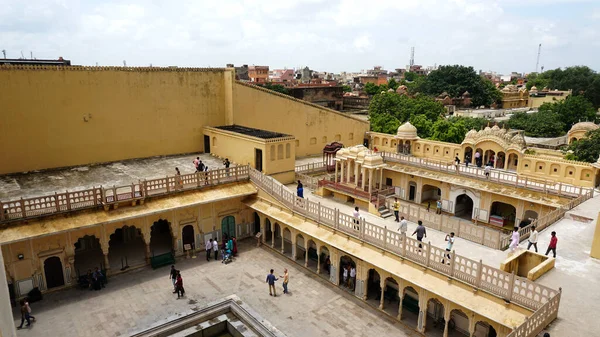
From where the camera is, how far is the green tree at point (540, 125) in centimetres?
4847

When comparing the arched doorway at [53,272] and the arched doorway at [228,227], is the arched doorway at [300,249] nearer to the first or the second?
the arched doorway at [228,227]

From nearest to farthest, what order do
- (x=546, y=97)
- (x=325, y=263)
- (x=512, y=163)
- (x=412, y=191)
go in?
(x=325, y=263)
(x=512, y=163)
(x=412, y=191)
(x=546, y=97)

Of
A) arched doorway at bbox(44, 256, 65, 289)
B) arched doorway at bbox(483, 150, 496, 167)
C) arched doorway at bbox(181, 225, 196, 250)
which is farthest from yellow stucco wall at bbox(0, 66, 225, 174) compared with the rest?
arched doorway at bbox(483, 150, 496, 167)

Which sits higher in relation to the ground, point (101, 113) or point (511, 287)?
point (101, 113)

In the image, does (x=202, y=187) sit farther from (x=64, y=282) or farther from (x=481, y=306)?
(x=481, y=306)

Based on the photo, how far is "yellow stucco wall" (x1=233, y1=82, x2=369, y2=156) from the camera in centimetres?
2904

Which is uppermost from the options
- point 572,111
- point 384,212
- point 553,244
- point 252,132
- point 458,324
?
point 252,132

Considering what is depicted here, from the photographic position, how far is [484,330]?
1366 cm

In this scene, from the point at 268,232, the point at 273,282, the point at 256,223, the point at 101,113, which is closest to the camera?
the point at 273,282

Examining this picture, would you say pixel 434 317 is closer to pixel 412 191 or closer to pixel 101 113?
pixel 412 191

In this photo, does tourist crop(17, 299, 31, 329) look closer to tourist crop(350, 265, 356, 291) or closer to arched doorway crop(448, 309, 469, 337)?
tourist crop(350, 265, 356, 291)

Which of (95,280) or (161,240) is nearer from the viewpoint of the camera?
(95,280)

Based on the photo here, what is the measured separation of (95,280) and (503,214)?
82.4 feet

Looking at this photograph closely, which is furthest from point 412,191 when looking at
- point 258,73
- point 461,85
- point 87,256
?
point 258,73
